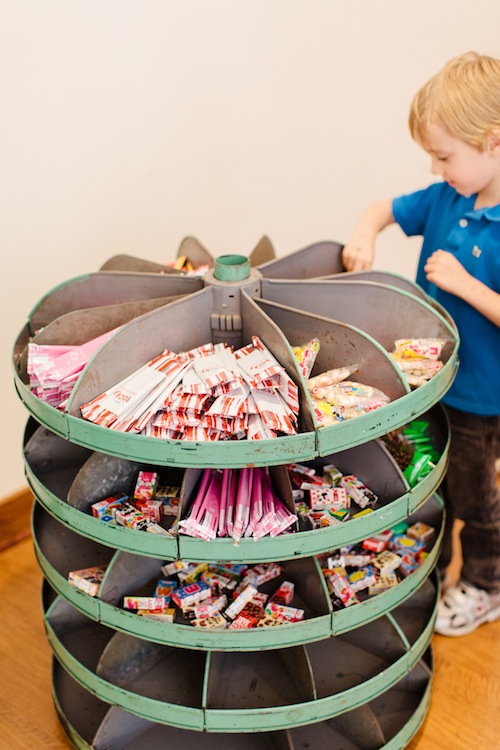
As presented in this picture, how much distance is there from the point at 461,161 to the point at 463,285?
264mm

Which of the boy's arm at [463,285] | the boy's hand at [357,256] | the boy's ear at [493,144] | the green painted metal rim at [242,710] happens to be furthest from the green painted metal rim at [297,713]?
the boy's ear at [493,144]

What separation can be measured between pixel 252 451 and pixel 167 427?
150 millimetres

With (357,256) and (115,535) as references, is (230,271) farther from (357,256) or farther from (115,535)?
(115,535)

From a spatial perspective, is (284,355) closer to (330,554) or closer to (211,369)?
(211,369)

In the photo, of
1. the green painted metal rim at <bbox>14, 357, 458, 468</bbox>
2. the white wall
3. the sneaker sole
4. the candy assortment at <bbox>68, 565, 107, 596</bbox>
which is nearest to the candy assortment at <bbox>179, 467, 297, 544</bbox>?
the green painted metal rim at <bbox>14, 357, 458, 468</bbox>

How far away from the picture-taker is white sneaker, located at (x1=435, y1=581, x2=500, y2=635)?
2131 mm

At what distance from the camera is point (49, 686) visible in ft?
6.44

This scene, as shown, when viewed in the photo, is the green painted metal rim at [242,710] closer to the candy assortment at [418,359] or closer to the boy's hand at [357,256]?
the candy assortment at [418,359]

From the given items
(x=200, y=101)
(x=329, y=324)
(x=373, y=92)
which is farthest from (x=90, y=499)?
(x=373, y=92)

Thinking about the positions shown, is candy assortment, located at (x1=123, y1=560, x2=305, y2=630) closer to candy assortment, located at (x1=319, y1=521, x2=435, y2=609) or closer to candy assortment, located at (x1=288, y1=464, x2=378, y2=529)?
candy assortment, located at (x1=319, y1=521, x2=435, y2=609)

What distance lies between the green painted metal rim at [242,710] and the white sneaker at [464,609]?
1.82 ft

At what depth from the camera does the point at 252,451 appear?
1.25 meters

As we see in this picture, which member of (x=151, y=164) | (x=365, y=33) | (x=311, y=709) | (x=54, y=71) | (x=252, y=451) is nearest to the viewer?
(x=252, y=451)

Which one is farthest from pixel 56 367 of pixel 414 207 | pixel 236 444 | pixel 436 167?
pixel 414 207
